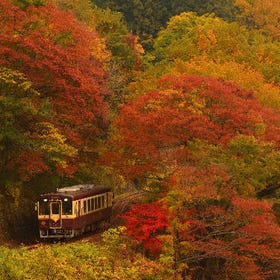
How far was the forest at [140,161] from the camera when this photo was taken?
23.1 meters

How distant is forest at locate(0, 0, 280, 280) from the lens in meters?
23.1

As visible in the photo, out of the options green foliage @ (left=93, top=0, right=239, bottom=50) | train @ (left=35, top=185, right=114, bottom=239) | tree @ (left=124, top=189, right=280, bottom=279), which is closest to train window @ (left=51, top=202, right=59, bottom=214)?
train @ (left=35, top=185, right=114, bottom=239)

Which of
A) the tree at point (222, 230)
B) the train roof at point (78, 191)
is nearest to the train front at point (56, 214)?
the train roof at point (78, 191)

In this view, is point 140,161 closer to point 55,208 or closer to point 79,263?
point 55,208

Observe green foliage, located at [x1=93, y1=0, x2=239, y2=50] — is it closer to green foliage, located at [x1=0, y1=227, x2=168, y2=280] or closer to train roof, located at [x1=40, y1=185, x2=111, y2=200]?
train roof, located at [x1=40, y1=185, x2=111, y2=200]

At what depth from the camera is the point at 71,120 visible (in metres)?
29.9

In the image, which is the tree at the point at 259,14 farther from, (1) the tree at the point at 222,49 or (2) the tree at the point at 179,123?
(2) the tree at the point at 179,123

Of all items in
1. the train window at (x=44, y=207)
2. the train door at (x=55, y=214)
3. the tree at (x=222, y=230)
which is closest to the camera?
the tree at (x=222, y=230)

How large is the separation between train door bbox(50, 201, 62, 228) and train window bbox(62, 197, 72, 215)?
20 centimetres

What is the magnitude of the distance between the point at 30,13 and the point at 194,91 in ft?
27.1

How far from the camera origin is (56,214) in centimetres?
2884

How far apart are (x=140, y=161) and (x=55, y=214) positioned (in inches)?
163

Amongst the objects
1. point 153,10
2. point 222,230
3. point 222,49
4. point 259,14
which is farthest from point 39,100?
point 259,14

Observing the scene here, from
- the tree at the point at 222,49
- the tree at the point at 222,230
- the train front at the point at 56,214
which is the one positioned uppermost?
the tree at the point at 222,49
